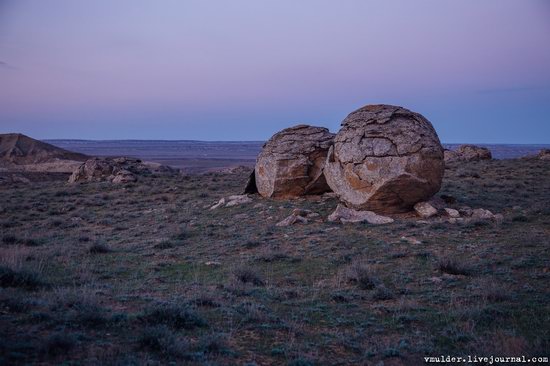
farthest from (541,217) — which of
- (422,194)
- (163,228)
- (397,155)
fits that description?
(163,228)

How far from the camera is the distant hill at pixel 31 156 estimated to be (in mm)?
44862

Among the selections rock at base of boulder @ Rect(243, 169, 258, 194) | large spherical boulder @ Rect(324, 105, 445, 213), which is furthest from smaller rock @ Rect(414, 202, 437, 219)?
rock at base of boulder @ Rect(243, 169, 258, 194)

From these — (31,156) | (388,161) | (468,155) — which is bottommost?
(31,156)

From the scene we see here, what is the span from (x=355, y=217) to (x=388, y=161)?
2.34 m

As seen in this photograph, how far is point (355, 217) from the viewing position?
16.1m

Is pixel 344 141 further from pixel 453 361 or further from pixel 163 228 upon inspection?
pixel 453 361

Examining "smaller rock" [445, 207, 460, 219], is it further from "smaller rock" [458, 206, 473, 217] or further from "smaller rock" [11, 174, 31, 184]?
"smaller rock" [11, 174, 31, 184]

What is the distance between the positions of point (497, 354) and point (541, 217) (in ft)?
38.8

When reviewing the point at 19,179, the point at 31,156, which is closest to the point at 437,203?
the point at 19,179

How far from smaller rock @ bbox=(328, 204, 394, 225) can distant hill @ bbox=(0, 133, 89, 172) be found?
35.2 m

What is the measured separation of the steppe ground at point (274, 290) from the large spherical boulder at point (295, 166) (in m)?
1.63

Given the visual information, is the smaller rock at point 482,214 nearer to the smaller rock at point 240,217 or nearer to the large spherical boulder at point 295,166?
the large spherical boulder at point 295,166

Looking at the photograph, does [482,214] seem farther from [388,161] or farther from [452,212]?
[388,161]

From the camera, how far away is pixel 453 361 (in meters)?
5.59
